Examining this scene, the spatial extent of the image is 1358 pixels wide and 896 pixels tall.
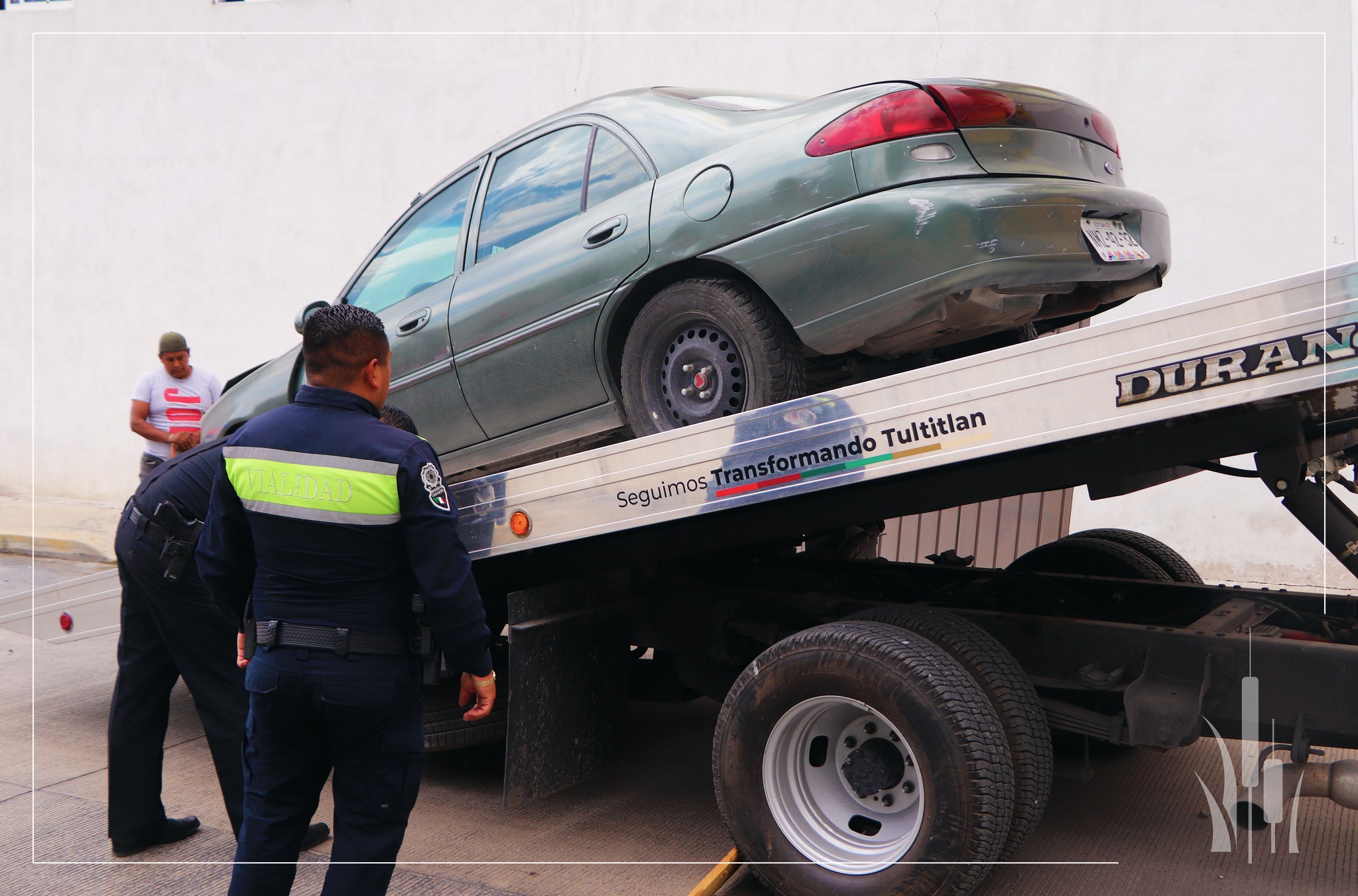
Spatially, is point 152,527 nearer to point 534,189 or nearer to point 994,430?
point 534,189

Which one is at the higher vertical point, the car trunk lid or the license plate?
the car trunk lid

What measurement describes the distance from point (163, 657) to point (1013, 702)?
2.80m

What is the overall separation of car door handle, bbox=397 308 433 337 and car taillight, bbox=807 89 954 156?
1798 millimetres

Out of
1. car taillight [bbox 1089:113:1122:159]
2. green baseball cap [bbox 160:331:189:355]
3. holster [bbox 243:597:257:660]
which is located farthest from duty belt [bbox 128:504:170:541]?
green baseball cap [bbox 160:331:189:355]

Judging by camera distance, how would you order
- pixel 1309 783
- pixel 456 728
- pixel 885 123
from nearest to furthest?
pixel 1309 783 → pixel 885 123 → pixel 456 728

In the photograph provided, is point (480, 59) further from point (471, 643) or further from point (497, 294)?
point (471, 643)

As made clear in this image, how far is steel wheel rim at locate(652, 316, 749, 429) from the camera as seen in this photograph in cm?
322

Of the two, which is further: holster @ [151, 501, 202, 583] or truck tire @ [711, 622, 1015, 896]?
holster @ [151, 501, 202, 583]

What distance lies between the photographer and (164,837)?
356 centimetres

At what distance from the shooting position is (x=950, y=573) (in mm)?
4082

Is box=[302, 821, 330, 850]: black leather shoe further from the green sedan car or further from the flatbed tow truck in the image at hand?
the green sedan car

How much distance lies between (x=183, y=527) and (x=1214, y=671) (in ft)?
10.4

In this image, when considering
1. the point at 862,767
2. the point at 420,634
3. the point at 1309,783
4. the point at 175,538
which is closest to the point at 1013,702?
the point at 862,767

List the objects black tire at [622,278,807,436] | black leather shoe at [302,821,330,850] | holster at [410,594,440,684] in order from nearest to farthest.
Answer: holster at [410,594,440,684], black tire at [622,278,807,436], black leather shoe at [302,821,330,850]
